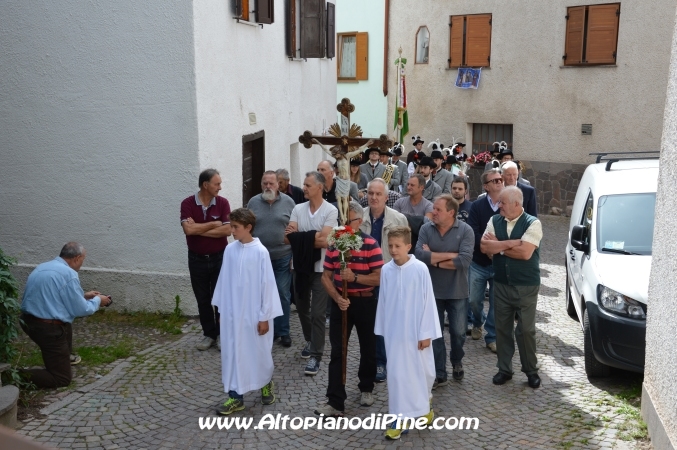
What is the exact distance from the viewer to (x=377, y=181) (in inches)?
291

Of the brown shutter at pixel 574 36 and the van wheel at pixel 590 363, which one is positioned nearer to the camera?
the van wheel at pixel 590 363

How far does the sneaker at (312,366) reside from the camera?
7465 mm

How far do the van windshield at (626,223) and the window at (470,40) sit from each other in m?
12.6

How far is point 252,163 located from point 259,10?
230 cm

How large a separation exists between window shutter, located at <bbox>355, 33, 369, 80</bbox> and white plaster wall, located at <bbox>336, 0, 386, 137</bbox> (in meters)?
0.10

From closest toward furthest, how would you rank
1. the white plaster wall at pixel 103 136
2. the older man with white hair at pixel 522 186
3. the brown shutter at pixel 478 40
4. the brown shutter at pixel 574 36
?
the older man with white hair at pixel 522 186, the white plaster wall at pixel 103 136, the brown shutter at pixel 574 36, the brown shutter at pixel 478 40

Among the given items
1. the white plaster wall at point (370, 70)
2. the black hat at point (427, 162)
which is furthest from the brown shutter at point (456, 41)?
the black hat at point (427, 162)

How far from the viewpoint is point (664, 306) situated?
566cm

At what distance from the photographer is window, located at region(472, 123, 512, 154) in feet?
67.4

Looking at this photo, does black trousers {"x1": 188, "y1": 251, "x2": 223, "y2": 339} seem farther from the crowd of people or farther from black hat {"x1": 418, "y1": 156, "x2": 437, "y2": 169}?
black hat {"x1": 418, "y1": 156, "x2": 437, "y2": 169}

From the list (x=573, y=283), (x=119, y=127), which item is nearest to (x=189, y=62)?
(x=119, y=127)

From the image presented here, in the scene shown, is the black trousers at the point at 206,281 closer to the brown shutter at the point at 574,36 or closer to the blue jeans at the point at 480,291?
→ the blue jeans at the point at 480,291

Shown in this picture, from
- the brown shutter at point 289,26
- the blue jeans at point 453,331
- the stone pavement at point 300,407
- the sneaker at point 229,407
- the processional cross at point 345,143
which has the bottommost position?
the stone pavement at point 300,407

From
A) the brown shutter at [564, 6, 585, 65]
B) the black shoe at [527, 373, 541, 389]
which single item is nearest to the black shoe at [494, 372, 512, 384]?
the black shoe at [527, 373, 541, 389]
